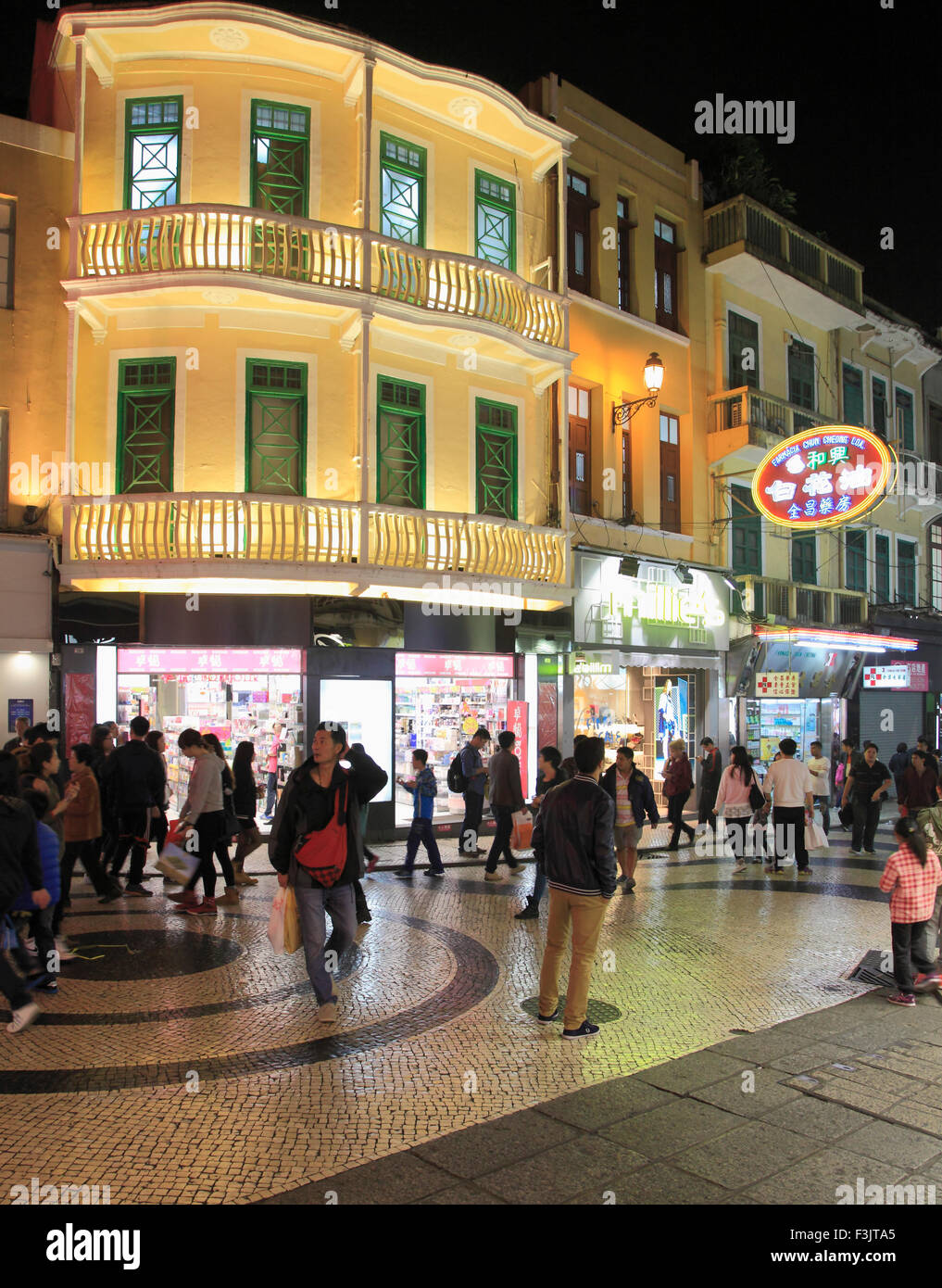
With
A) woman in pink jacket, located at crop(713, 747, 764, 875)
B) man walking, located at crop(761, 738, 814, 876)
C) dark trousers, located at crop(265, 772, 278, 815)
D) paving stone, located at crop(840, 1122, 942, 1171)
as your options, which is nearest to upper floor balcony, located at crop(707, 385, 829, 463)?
woman in pink jacket, located at crop(713, 747, 764, 875)

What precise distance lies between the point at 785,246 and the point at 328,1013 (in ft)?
66.9

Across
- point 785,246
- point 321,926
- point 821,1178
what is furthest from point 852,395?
point 821,1178

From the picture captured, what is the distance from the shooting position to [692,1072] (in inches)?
225

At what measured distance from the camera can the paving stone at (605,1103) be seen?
198 inches

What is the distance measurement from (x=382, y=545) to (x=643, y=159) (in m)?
11.2

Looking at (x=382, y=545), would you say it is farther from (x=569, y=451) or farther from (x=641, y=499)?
(x=641, y=499)

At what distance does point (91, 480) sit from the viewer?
13711mm

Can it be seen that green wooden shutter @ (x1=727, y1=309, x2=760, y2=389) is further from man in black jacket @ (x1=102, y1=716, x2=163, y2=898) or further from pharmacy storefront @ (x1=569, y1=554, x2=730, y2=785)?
man in black jacket @ (x1=102, y1=716, x2=163, y2=898)

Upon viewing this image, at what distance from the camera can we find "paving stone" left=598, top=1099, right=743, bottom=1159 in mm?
4723

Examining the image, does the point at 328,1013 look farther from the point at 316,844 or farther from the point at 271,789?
the point at 271,789

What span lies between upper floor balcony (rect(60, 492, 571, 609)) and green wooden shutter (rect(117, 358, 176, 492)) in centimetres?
80

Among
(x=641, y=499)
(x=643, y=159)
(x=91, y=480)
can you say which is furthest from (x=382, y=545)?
(x=643, y=159)

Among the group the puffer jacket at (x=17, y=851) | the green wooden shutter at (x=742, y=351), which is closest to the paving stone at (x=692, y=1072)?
the puffer jacket at (x=17, y=851)

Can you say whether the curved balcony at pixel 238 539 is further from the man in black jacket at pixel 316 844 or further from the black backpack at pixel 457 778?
the man in black jacket at pixel 316 844
